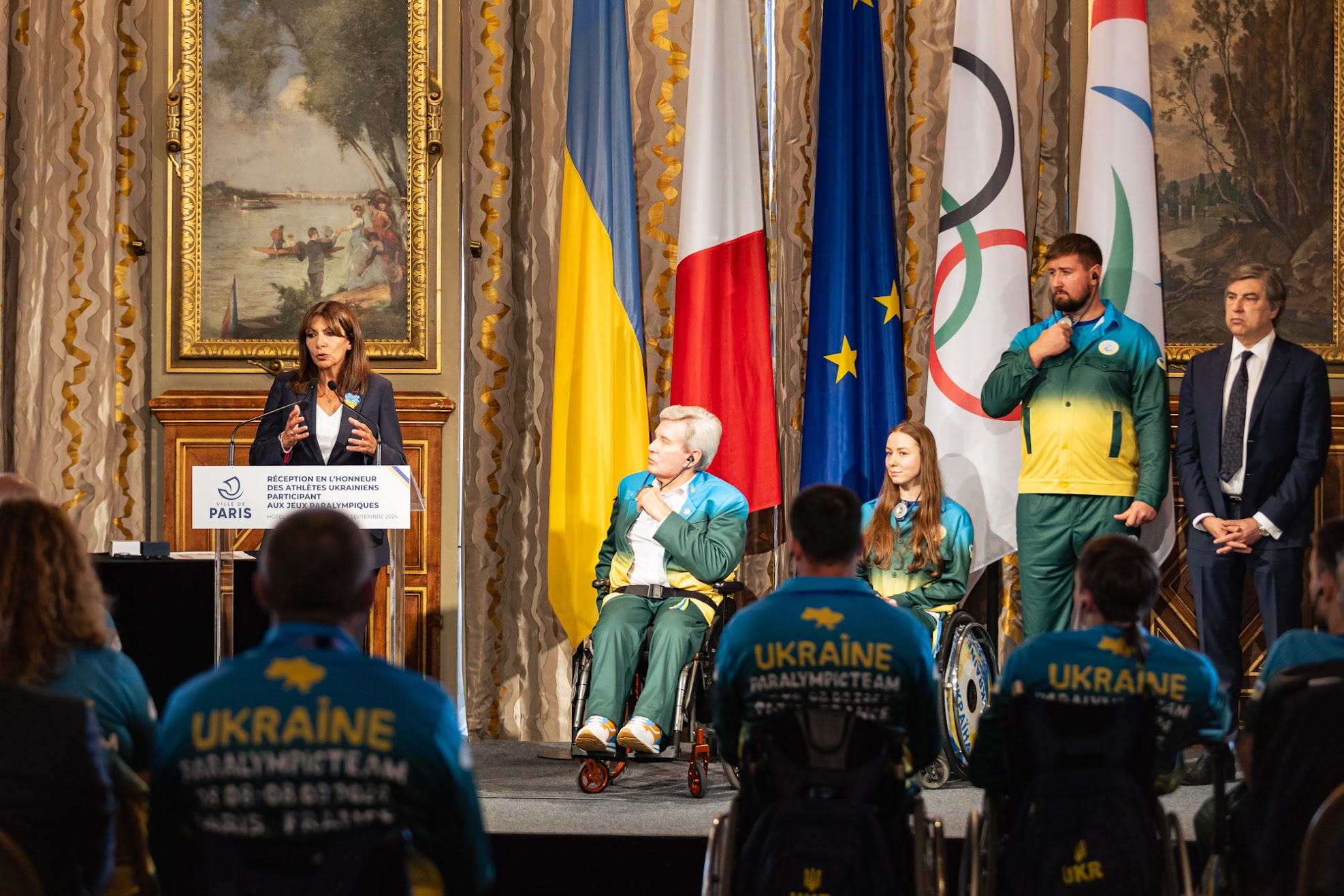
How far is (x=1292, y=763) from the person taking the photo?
2.12 metres

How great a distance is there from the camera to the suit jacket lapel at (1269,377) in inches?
181

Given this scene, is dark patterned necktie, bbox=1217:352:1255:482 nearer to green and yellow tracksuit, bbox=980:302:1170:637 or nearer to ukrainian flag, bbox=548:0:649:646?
green and yellow tracksuit, bbox=980:302:1170:637

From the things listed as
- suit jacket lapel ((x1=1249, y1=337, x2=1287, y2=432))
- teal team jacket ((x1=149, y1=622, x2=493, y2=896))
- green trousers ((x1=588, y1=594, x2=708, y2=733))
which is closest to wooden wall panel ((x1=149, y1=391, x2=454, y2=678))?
green trousers ((x1=588, y1=594, x2=708, y2=733))

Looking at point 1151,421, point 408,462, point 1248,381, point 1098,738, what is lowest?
point 1098,738

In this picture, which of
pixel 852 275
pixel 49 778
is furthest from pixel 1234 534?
pixel 49 778

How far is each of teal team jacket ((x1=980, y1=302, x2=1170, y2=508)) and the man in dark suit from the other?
0.63 feet

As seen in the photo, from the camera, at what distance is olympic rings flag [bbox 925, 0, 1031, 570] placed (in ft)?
17.0

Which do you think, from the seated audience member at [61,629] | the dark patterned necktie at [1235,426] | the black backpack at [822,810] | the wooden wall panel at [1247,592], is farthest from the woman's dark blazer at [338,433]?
the wooden wall panel at [1247,592]

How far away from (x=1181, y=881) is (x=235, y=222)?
4.75 m

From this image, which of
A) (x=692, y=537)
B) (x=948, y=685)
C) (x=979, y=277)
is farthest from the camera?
(x=979, y=277)

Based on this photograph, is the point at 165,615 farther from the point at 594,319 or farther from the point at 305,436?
the point at 594,319

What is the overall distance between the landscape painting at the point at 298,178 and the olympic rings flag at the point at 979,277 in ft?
7.23

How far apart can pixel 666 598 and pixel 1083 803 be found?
2.31 m

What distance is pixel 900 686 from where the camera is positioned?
2283mm
